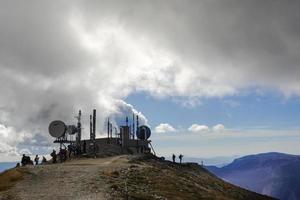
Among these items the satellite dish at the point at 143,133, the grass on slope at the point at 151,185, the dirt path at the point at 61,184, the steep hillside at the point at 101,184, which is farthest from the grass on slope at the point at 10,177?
the satellite dish at the point at 143,133

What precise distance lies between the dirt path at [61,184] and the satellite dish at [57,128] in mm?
31256

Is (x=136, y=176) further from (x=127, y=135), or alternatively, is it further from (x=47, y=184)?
(x=127, y=135)

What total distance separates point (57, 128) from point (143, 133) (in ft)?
83.7

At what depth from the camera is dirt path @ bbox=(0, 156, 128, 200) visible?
128ft

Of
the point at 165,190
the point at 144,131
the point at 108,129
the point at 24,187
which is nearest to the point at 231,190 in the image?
the point at 165,190

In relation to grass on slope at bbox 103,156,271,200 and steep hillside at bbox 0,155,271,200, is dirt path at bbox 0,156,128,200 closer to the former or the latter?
steep hillside at bbox 0,155,271,200

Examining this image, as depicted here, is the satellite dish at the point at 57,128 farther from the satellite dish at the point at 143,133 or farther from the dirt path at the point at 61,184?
the dirt path at the point at 61,184

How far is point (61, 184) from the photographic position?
42.9 m

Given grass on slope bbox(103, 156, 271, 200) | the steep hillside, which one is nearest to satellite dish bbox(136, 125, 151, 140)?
grass on slope bbox(103, 156, 271, 200)

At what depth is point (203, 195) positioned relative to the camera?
1781 inches

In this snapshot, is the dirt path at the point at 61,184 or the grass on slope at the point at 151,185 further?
the grass on slope at the point at 151,185

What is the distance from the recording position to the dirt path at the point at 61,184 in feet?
128

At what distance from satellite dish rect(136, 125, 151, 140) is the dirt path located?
51.2 meters

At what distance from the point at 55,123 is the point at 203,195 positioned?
4458 cm
